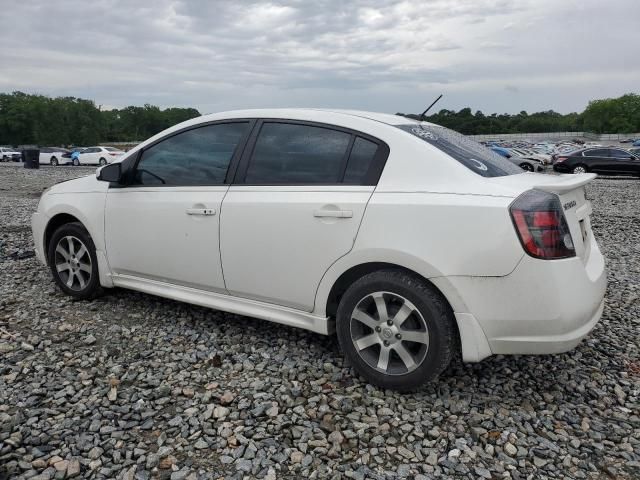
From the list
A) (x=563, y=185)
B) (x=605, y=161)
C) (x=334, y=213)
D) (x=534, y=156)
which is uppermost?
(x=563, y=185)

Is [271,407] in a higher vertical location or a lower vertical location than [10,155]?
lower

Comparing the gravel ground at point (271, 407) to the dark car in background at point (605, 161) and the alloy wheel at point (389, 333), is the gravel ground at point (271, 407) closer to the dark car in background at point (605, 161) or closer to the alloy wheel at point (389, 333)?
the alloy wheel at point (389, 333)

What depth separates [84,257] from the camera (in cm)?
456

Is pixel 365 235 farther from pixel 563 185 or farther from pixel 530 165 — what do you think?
pixel 530 165

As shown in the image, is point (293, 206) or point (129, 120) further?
point (129, 120)

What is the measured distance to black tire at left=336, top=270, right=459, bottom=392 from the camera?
9.53 feet

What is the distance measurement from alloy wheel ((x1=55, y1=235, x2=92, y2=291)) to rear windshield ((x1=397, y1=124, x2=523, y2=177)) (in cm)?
294

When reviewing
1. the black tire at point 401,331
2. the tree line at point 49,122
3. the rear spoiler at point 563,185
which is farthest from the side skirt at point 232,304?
the tree line at point 49,122

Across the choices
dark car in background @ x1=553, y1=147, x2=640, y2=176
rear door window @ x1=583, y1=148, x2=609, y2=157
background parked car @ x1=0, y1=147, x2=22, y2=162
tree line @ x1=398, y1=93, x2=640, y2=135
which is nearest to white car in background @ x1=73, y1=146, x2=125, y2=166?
background parked car @ x1=0, y1=147, x2=22, y2=162

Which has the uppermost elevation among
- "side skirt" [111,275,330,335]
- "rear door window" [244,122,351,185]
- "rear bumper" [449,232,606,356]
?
"rear door window" [244,122,351,185]

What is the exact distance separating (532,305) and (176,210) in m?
2.46

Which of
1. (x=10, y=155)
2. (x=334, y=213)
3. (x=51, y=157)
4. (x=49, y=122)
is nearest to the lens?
(x=334, y=213)

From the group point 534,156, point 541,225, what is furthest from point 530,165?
point 541,225

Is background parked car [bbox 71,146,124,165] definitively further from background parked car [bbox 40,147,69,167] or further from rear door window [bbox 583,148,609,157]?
rear door window [bbox 583,148,609,157]
